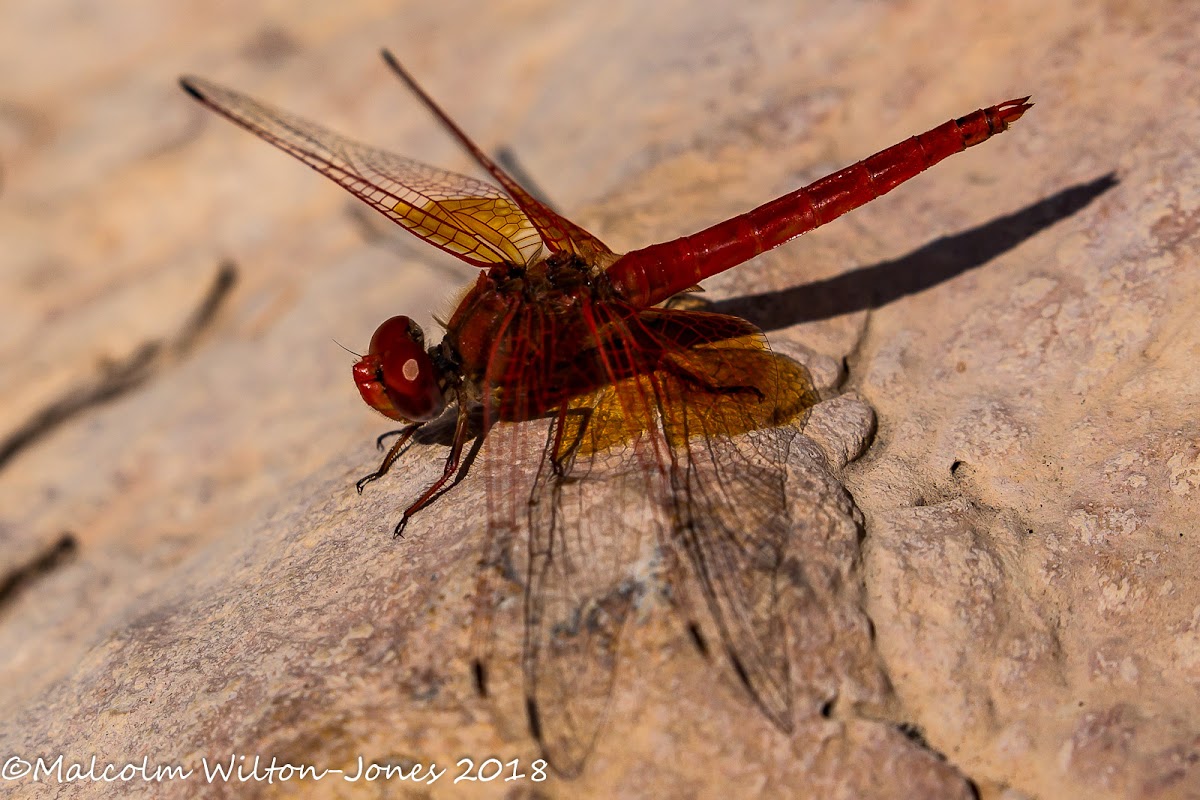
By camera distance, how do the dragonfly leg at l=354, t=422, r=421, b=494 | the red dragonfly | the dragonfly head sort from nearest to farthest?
1. the red dragonfly
2. the dragonfly head
3. the dragonfly leg at l=354, t=422, r=421, b=494

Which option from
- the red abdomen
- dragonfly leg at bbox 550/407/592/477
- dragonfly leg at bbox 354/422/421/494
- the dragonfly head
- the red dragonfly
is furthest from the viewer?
the red abdomen

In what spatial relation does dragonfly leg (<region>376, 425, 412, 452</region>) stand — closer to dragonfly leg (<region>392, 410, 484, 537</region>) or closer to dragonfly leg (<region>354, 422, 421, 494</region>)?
dragonfly leg (<region>354, 422, 421, 494</region>)

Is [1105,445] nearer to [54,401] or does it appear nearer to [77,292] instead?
[54,401]

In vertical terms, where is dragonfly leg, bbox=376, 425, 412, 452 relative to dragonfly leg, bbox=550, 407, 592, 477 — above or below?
below

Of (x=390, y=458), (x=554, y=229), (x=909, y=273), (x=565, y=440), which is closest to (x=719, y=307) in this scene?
(x=554, y=229)

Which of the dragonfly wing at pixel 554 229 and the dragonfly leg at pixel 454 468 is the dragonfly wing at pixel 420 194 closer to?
the dragonfly wing at pixel 554 229

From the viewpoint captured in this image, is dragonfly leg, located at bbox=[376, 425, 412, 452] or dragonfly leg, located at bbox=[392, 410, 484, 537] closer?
dragonfly leg, located at bbox=[392, 410, 484, 537]

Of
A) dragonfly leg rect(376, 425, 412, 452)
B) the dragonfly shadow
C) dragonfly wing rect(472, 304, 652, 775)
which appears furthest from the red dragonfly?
the dragonfly shadow

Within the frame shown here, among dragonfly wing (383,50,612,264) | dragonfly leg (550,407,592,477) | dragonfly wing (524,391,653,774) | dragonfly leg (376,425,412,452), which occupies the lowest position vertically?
dragonfly wing (524,391,653,774)
